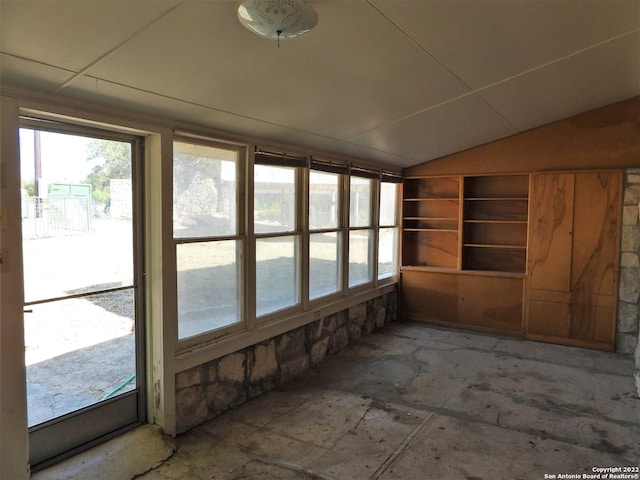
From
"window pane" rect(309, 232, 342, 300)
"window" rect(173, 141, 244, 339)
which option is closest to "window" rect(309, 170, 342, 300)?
"window pane" rect(309, 232, 342, 300)

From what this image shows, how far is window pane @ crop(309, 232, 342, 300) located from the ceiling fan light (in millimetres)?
2585

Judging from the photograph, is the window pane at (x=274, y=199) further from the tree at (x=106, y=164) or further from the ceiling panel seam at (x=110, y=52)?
the ceiling panel seam at (x=110, y=52)

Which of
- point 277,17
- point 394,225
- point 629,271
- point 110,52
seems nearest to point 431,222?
point 394,225

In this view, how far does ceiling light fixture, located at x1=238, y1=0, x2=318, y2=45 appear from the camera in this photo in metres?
1.78

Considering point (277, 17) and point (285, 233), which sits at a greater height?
point (277, 17)

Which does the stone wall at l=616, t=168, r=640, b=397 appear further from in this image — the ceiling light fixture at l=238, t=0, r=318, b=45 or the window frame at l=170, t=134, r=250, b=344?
the ceiling light fixture at l=238, t=0, r=318, b=45

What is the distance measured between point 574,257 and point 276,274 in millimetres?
3582

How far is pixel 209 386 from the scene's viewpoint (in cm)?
318

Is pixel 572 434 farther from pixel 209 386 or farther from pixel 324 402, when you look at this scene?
pixel 209 386

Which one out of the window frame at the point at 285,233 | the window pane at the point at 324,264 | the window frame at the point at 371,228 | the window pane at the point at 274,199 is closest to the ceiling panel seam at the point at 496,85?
the window frame at the point at 285,233

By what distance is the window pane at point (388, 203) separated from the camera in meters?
5.84

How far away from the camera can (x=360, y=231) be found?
5.33m

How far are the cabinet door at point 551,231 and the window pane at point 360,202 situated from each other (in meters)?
1.99

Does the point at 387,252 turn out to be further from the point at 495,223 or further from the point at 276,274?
the point at 276,274
